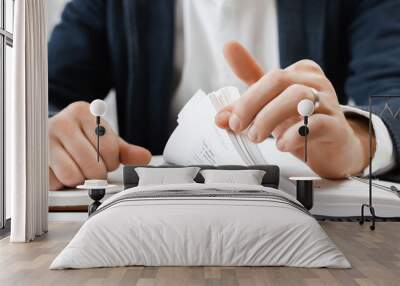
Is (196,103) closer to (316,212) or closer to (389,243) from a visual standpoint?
(316,212)

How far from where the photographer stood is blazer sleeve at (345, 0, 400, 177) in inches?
226

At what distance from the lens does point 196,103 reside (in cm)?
593

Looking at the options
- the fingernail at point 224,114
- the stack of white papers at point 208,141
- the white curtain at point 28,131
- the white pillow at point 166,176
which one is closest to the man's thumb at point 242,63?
the stack of white papers at point 208,141

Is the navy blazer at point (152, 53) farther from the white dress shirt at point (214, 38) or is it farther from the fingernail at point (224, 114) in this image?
the fingernail at point (224, 114)

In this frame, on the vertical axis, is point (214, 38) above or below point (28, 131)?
above

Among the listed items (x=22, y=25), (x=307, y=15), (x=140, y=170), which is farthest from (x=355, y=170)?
(x=22, y=25)

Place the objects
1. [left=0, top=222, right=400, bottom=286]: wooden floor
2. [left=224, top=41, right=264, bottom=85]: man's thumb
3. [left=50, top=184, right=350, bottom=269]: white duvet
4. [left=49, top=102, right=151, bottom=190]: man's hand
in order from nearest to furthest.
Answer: [left=0, top=222, right=400, bottom=286]: wooden floor < [left=50, top=184, right=350, bottom=269]: white duvet < [left=49, top=102, right=151, bottom=190]: man's hand < [left=224, top=41, right=264, bottom=85]: man's thumb

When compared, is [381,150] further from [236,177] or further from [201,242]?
[201,242]

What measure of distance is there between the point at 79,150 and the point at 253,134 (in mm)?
1811

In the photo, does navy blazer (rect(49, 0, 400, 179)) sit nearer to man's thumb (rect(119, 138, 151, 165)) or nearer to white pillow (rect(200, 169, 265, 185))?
man's thumb (rect(119, 138, 151, 165))

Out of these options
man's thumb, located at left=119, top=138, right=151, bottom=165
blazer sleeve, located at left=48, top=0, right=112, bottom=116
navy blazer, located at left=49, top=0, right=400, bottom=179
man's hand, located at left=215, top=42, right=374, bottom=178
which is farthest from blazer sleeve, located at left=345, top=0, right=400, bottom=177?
blazer sleeve, located at left=48, top=0, right=112, bottom=116

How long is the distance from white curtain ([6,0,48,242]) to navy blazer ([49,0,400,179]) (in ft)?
2.38

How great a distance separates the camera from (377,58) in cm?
580

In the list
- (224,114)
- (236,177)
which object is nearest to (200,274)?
(236,177)
